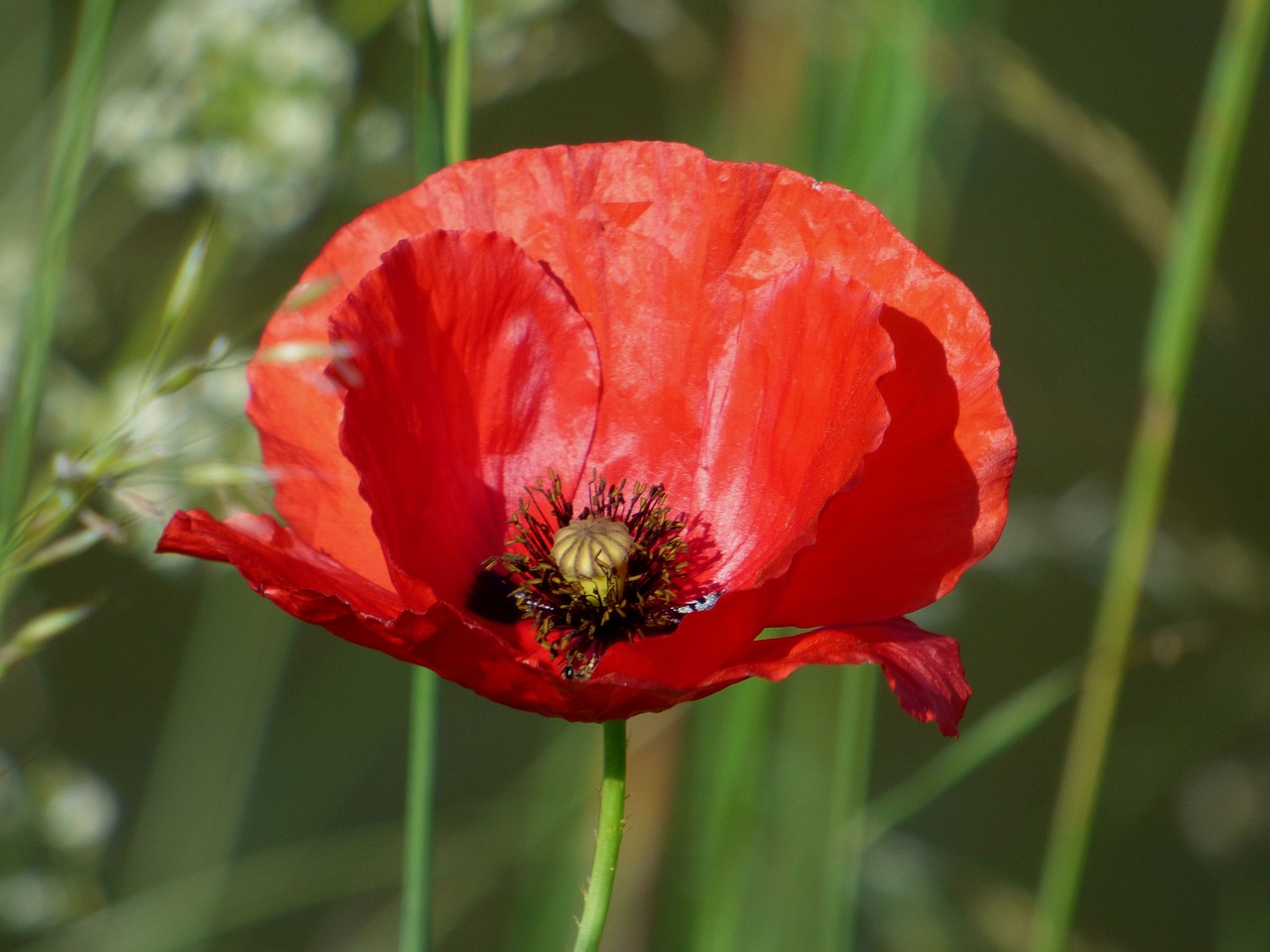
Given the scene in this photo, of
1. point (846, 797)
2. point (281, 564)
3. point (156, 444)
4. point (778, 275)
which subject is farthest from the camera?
point (846, 797)

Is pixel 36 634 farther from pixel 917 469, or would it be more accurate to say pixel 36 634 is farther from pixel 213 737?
pixel 213 737

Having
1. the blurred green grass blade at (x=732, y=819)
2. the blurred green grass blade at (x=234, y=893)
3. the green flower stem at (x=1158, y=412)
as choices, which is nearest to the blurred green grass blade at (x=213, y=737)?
the blurred green grass blade at (x=234, y=893)

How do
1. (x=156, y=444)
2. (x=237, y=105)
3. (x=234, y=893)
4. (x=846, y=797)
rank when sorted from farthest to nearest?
(x=234, y=893) < (x=237, y=105) < (x=846, y=797) < (x=156, y=444)

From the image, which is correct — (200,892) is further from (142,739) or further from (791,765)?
(142,739)

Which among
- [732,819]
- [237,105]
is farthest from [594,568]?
[237,105]

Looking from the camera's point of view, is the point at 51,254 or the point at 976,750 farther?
the point at 976,750

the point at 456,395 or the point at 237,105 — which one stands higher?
the point at 237,105

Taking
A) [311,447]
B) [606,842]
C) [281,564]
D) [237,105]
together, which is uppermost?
[237,105]
